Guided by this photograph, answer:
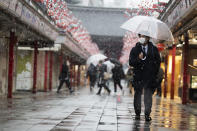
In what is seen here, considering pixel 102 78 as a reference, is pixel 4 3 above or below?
above

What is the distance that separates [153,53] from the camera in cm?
790

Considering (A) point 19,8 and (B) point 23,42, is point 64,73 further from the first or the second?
(A) point 19,8

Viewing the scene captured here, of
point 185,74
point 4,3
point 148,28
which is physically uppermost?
point 4,3

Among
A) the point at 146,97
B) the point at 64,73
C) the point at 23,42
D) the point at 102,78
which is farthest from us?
the point at 102,78

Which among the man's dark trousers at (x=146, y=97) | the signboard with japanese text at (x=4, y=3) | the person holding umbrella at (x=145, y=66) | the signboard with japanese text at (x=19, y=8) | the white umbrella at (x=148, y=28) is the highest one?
the signboard with japanese text at (x=19, y=8)

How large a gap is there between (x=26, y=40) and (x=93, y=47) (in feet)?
112

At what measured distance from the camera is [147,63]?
311 inches

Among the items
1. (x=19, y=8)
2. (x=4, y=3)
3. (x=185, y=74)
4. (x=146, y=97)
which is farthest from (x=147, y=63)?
(x=185, y=74)

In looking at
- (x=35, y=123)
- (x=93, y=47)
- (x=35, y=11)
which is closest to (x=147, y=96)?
(x=35, y=123)

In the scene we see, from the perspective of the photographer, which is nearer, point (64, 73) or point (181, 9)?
point (181, 9)

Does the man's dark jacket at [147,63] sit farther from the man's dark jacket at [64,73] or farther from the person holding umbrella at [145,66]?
the man's dark jacket at [64,73]

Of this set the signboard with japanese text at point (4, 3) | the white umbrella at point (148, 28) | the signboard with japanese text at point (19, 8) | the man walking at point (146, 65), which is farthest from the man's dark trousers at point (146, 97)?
the signboard with japanese text at point (19, 8)

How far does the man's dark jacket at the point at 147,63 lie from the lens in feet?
25.9

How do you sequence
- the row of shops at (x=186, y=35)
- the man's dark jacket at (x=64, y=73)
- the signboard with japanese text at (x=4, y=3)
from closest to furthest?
the signboard with japanese text at (x=4, y=3)
the row of shops at (x=186, y=35)
the man's dark jacket at (x=64, y=73)
